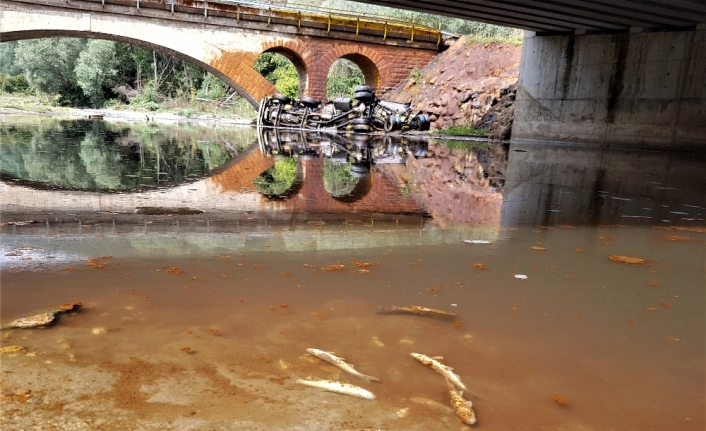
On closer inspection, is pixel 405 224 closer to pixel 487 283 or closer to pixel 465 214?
pixel 465 214

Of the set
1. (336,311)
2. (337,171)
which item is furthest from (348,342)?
(337,171)

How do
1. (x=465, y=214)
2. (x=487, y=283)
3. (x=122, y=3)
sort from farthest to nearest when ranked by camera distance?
(x=122, y=3)
(x=465, y=214)
(x=487, y=283)

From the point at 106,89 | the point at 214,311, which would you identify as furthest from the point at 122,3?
the point at 214,311

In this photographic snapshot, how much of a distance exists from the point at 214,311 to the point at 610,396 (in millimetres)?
1312

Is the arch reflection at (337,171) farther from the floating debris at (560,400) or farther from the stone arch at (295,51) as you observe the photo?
the stone arch at (295,51)

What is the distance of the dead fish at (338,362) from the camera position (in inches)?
56.1

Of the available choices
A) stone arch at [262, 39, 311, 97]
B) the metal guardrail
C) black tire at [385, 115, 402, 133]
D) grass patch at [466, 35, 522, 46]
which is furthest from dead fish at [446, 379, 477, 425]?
stone arch at [262, 39, 311, 97]

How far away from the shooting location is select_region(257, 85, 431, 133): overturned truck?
16344 mm

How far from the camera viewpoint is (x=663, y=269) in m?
2.58

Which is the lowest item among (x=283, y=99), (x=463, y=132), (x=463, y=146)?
(x=463, y=146)

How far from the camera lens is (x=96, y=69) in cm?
3356

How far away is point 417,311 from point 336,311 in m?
0.31

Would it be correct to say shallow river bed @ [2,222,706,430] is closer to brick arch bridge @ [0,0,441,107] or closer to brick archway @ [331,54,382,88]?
brick arch bridge @ [0,0,441,107]

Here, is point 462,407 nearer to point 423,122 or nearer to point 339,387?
point 339,387
